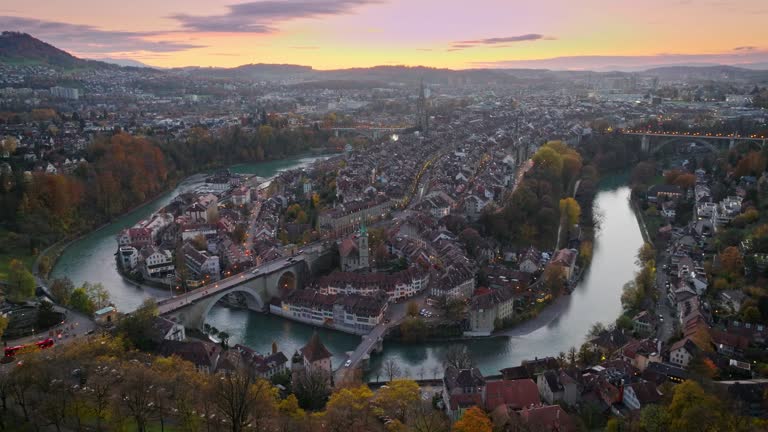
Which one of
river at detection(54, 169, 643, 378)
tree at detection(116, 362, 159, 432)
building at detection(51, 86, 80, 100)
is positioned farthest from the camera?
building at detection(51, 86, 80, 100)

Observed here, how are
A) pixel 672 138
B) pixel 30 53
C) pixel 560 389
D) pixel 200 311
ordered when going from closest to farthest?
1. pixel 560 389
2. pixel 200 311
3. pixel 672 138
4. pixel 30 53

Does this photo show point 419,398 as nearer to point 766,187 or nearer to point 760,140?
point 766,187

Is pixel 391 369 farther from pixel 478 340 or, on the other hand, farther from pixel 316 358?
pixel 478 340

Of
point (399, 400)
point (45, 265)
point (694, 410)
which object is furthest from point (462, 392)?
point (45, 265)

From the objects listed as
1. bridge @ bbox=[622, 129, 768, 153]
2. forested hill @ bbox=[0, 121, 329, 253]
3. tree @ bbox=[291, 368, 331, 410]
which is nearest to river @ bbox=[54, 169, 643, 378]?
forested hill @ bbox=[0, 121, 329, 253]

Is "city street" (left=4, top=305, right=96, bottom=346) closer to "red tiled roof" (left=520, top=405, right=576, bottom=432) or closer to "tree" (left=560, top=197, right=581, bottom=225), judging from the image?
"red tiled roof" (left=520, top=405, right=576, bottom=432)

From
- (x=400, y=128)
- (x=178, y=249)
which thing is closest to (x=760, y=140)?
(x=400, y=128)

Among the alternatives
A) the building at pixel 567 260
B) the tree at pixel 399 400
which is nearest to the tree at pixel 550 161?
the building at pixel 567 260
